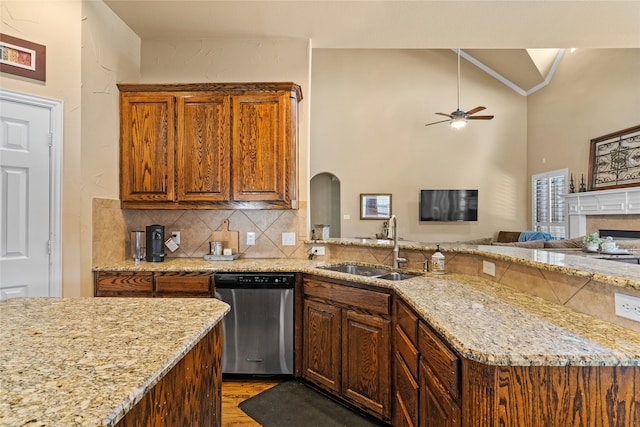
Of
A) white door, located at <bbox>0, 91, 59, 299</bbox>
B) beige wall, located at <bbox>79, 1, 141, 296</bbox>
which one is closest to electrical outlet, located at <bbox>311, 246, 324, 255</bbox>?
beige wall, located at <bbox>79, 1, 141, 296</bbox>

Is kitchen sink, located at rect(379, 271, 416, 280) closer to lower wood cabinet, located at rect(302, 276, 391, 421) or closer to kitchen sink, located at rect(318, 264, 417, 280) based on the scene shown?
kitchen sink, located at rect(318, 264, 417, 280)

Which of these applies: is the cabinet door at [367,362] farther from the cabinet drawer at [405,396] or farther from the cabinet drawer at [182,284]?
the cabinet drawer at [182,284]

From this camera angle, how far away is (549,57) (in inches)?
258

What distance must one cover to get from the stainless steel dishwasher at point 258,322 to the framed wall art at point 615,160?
5849 millimetres

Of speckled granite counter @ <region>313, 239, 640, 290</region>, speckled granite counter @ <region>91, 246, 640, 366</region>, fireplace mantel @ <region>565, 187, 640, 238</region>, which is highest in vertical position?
fireplace mantel @ <region>565, 187, 640, 238</region>

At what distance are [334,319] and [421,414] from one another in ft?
2.86

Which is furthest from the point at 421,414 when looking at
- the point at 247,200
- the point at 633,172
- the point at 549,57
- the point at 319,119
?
the point at 549,57

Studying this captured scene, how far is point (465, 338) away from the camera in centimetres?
104

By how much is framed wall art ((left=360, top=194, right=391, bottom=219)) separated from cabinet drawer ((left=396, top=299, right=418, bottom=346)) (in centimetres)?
537

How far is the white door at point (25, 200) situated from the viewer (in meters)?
2.04

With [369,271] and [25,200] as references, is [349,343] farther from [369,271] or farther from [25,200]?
[25,200]

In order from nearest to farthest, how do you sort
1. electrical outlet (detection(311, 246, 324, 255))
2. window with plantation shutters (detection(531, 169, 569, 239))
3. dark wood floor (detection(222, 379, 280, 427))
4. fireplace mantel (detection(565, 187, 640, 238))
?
dark wood floor (detection(222, 379, 280, 427)) < electrical outlet (detection(311, 246, 324, 255)) < fireplace mantel (detection(565, 187, 640, 238)) < window with plantation shutters (detection(531, 169, 569, 239))

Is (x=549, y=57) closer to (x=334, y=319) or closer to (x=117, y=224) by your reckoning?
(x=334, y=319)

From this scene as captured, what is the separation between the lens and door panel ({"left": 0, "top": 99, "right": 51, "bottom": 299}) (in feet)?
6.68
